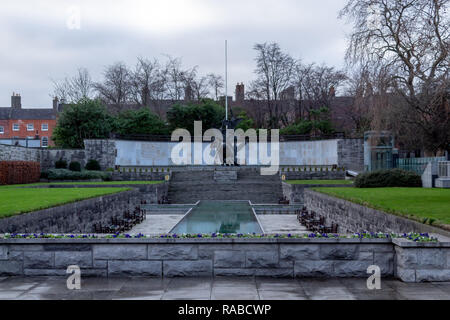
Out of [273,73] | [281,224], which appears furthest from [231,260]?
[273,73]

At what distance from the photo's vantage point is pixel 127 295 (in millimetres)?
6242

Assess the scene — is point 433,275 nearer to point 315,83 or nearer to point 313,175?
point 313,175

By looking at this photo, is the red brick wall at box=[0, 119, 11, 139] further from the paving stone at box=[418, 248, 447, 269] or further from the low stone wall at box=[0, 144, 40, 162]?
the paving stone at box=[418, 248, 447, 269]

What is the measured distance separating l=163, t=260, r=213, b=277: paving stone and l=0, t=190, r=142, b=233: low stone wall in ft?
16.5

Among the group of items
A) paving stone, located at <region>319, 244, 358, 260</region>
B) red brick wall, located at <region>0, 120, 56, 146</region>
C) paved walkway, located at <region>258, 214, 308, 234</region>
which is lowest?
paved walkway, located at <region>258, 214, 308, 234</region>

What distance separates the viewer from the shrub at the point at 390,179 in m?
24.0

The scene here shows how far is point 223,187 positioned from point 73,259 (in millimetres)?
24312

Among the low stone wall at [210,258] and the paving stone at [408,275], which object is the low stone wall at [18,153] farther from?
the paving stone at [408,275]

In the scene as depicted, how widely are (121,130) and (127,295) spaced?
136ft

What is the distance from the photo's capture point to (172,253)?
7410mm

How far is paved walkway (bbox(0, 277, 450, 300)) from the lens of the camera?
20.2ft

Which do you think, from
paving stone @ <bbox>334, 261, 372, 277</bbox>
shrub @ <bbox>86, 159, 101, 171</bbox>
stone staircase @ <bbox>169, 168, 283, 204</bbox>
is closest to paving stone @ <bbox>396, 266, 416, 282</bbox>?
paving stone @ <bbox>334, 261, 372, 277</bbox>

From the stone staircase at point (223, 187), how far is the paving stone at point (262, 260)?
71.4ft

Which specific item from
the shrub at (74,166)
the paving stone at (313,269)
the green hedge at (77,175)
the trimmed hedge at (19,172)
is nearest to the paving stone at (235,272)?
the paving stone at (313,269)
